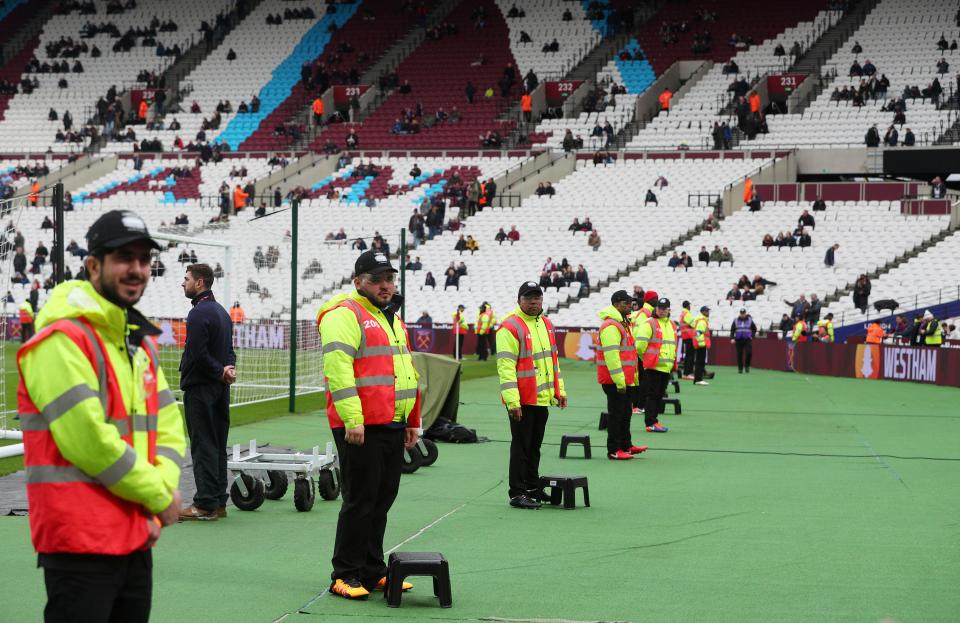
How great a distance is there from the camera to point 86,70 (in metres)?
65.9

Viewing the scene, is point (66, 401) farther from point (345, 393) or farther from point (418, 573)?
point (418, 573)

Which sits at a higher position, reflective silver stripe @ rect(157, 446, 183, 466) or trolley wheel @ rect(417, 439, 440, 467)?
reflective silver stripe @ rect(157, 446, 183, 466)

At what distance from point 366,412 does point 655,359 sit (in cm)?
1125

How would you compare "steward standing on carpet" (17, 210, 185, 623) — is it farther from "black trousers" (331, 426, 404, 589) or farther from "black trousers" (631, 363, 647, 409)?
"black trousers" (631, 363, 647, 409)

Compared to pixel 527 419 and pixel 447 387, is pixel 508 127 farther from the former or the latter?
pixel 527 419

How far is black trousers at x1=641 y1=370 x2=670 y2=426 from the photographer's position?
17672 mm

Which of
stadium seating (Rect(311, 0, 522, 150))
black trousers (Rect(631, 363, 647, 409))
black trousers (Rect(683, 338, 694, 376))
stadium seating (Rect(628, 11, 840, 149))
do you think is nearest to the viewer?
black trousers (Rect(631, 363, 647, 409))

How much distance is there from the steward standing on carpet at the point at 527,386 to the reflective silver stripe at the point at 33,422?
6572 millimetres

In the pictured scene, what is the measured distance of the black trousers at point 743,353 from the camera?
3306cm

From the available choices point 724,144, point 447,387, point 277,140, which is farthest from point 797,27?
point 447,387

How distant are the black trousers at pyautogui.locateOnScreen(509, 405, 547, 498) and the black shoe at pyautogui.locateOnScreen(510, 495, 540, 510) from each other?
6 centimetres

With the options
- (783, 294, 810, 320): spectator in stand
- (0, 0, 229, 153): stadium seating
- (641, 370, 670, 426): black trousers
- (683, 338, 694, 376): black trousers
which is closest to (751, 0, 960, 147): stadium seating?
(783, 294, 810, 320): spectator in stand

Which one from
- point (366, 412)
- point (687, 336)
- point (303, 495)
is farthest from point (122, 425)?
point (687, 336)

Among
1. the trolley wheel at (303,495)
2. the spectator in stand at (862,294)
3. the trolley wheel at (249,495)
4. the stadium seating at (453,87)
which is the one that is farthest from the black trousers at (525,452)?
the stadium seating at (453,87)
